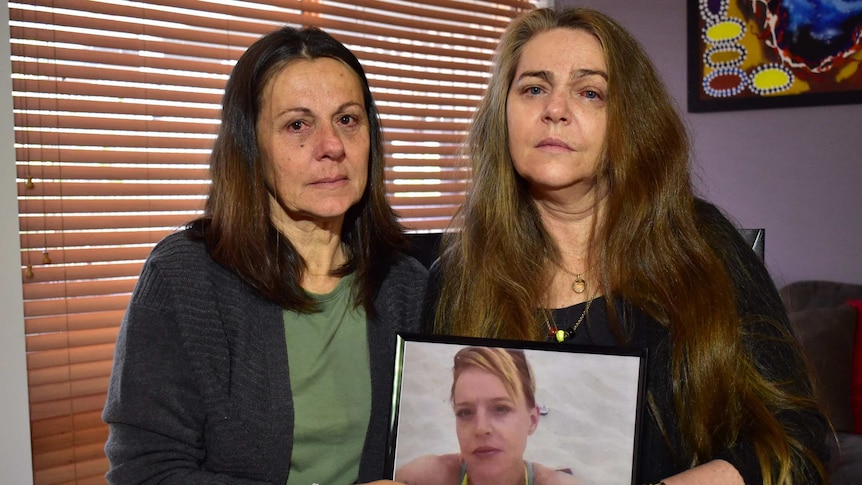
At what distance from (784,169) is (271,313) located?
8.32 ft

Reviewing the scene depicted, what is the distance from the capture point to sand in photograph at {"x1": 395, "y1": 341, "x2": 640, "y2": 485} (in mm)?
1190

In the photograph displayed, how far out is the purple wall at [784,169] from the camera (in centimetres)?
315

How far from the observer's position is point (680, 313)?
1.36 m

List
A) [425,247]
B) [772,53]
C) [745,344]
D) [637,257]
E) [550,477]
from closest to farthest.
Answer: [550,477], [745,344], [637,257], [425,247], [772,53]

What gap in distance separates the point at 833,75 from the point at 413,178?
1.70 meters

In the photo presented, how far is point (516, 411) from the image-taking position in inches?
48.5

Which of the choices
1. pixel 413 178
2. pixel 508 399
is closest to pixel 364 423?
pixel 508 399

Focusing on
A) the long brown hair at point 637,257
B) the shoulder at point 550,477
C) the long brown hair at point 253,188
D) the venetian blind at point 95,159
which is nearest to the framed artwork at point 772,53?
the venetian blind at point 95,159

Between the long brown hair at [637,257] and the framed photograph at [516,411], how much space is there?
0.56 feet

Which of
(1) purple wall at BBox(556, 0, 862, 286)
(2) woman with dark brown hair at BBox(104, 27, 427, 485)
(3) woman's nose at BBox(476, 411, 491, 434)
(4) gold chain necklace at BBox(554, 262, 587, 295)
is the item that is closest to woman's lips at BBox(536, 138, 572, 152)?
(4) gold chain necklace at BBox(554, 262, 587, 295)

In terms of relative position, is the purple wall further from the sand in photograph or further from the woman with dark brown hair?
the sand in photograph

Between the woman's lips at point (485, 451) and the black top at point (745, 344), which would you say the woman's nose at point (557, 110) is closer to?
the black top at point (745, 344)

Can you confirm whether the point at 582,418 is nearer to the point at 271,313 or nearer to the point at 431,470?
the point at 431,470

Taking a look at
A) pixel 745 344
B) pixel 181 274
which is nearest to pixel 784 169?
pixel 745 344
